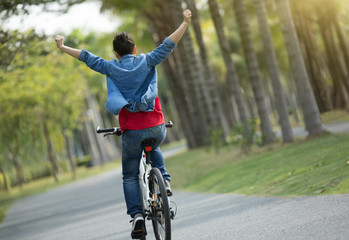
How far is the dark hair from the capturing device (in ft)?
21.3

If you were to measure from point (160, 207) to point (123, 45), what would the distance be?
1690mm

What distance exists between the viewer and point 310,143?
15195mm

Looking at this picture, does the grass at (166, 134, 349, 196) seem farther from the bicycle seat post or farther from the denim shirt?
the denim shirt

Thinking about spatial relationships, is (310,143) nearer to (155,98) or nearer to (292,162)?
(292,162)

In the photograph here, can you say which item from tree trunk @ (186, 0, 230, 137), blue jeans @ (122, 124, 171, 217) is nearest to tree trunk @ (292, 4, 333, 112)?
tree trunk @ (186, 0, 230, 137)

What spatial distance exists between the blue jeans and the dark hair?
0.85 m

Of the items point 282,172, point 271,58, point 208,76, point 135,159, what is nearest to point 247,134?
point 271,58

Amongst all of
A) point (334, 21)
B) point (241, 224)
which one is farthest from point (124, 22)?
point (241, 224)

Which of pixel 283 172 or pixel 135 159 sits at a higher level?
pixel 135 159

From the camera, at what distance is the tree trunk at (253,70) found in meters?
18.5

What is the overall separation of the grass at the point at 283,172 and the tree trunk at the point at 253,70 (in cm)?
66

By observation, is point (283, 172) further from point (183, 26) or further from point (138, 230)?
point (183, 26)

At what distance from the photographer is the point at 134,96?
629cm

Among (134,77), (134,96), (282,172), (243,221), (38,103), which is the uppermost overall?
(38,103)
